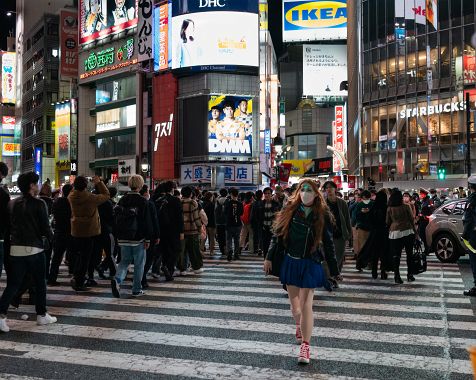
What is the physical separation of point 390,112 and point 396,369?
49.2m

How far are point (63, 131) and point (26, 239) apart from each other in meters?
67.8

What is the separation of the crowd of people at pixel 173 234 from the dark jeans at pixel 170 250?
2 cm

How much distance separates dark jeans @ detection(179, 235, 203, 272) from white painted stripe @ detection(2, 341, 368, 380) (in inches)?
250

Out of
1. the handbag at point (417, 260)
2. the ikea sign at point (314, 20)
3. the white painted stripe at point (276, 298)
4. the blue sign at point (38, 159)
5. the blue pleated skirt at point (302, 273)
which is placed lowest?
the white painted stripe at point (276, 298)

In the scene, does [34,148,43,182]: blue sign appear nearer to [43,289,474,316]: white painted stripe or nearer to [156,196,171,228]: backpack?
[156,196,171,228]: backpack

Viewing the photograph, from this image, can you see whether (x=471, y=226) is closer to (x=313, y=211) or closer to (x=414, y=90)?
(x=313, y=211)

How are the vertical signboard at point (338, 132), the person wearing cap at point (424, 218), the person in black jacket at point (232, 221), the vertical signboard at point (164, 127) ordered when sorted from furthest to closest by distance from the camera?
1. the vertical signboard at point (338, 132)
2. the vertical signboard at point (164, 127)
3. the person wearing cap at point (424, 218)
4. the person in black jacket at point (232, 221)

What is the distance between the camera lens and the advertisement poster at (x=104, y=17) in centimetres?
6094

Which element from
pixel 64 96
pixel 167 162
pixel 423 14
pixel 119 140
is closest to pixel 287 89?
pixel 64 96

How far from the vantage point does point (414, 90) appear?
165 feet

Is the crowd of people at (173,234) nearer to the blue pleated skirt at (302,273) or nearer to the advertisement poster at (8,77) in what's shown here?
the blue pleated skirt at (302,273)

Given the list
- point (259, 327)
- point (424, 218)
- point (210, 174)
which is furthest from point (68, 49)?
point (259, 327)

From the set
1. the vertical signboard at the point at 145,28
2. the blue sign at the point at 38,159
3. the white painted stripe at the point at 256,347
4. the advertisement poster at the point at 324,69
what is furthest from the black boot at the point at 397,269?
the advertisement poster at the point at 324,69

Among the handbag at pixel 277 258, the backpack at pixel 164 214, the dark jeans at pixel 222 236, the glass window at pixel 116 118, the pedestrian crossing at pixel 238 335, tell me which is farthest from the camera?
the glass window at pixel 116 118
